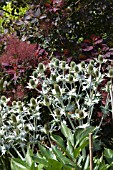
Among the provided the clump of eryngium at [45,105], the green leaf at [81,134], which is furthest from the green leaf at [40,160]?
the clump of eryngium at [45,105]

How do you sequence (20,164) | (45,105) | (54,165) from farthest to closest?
(45,105)
(20,164)
(54,165)

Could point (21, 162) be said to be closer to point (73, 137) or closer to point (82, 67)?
point (73, 137)

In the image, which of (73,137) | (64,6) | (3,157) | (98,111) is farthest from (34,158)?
(64,6)

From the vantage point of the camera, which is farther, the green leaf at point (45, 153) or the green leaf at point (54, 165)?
the green leaf at point (45, 153)

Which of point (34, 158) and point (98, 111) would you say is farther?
point (98, 111)

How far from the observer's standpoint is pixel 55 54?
3912mm

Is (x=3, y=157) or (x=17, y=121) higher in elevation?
(x=17, y=121)

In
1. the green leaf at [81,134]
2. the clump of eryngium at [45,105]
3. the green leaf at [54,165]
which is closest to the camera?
the green leaf at [54,165]

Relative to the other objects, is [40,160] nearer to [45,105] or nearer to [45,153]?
[45,153]

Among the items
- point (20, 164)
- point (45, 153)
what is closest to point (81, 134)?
point (45, 153)

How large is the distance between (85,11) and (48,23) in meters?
0.41

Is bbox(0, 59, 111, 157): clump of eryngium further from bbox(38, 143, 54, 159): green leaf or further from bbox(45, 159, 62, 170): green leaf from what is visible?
bbox(45, 159, 62, 170): green leaf

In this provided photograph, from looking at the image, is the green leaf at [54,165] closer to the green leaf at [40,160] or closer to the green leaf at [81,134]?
the green leaf at [40,160]

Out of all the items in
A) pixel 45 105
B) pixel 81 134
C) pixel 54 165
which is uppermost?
pixel 45 105
